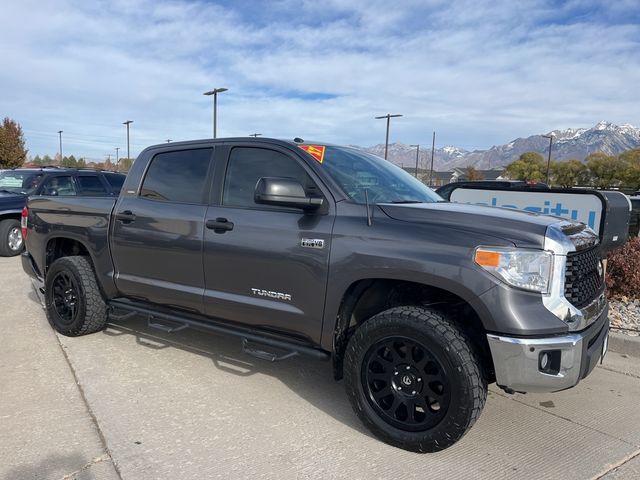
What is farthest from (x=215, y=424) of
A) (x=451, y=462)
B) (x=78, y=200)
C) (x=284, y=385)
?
(x=78, y=200)

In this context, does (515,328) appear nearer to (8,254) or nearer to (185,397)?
(185,397)

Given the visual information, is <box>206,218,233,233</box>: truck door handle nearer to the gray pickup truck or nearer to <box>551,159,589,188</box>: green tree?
the gray pickup truck

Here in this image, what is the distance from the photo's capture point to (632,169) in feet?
187

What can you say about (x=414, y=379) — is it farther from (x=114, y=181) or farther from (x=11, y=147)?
(x=11, y=147)

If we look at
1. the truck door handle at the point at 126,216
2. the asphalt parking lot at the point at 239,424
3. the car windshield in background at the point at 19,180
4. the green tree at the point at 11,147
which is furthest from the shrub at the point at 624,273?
the green tree at the point at 11,147

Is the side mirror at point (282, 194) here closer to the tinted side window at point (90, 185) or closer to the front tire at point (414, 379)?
the front tire at point (414, 379)

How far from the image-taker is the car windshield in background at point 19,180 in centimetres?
1060

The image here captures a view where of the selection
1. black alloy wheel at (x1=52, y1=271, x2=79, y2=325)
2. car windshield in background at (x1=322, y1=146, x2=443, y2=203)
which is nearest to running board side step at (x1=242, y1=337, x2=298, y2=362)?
car windshield in background at (x1=322, y1=146, x2=443, y2=203)

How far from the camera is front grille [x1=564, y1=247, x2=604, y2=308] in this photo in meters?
2.88

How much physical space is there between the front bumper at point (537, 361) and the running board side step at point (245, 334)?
113 cm

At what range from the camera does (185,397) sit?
377cm

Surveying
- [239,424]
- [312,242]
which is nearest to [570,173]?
[312,242]

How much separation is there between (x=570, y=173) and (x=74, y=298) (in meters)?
72.3

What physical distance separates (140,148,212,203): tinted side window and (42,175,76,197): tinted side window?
6.07 meters
